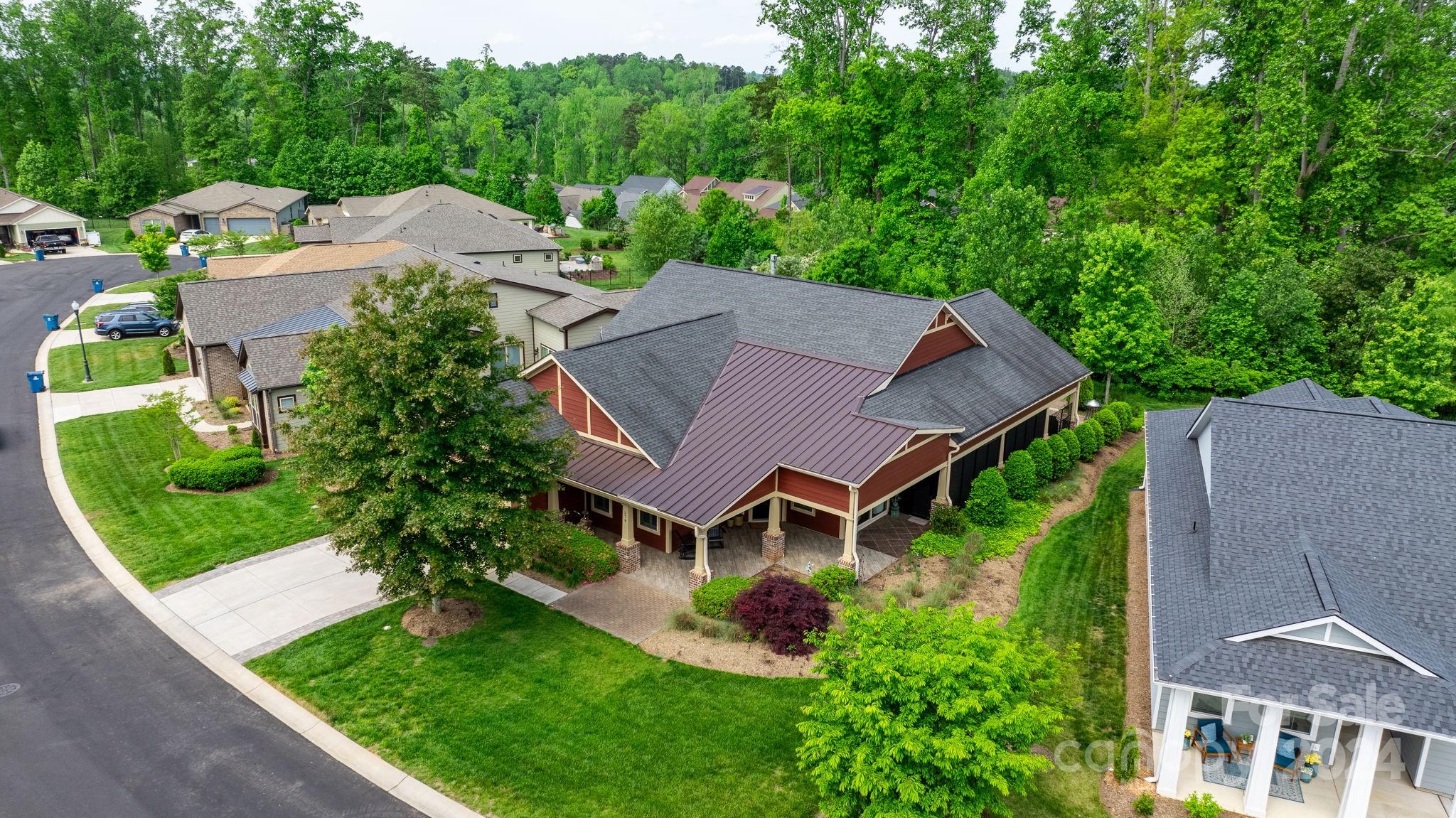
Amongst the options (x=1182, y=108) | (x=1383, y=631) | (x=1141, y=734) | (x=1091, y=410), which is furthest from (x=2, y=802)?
(x=1182, y=108)

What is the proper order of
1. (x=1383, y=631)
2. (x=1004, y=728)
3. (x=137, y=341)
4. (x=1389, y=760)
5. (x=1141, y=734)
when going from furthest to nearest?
1. (x=137, y=341)
2. (x=1141, y=734)
3. (x=1389, y=760)
4. (x=1383, y=631)
5. (x=1004, y=728)

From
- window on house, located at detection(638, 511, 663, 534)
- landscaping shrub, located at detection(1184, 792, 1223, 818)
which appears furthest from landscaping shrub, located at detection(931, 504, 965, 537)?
landscaping shrub, located at detection(1184, 792, 1223, 818)

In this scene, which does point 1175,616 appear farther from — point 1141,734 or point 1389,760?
point 1389,760

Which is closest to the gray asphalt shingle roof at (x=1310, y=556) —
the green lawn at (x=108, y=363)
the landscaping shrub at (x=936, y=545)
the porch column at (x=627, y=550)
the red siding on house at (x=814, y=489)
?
the landscaping shrub at (x=936, y=545)

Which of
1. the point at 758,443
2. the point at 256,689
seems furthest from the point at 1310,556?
the point at 256,689

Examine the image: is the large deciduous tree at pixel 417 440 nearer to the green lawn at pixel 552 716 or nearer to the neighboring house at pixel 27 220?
the green lawn at pixel 552 716

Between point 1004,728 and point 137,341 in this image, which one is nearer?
point 1004,728

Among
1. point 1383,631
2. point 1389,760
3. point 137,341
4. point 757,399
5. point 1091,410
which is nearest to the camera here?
point 1383,631

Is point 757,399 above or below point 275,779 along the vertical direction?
above

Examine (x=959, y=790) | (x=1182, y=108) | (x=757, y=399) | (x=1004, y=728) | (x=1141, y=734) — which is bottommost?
(x=1141, y=734)
